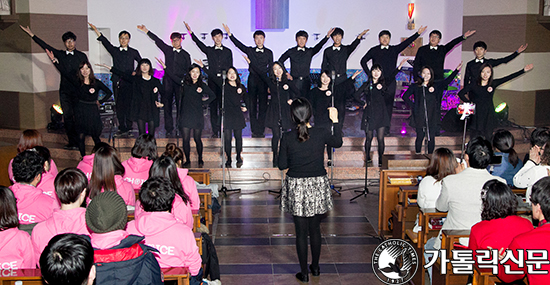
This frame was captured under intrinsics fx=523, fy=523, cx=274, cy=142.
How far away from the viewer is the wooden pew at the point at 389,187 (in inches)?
201

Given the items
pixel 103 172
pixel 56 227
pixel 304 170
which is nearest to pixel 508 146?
pixel 304 170

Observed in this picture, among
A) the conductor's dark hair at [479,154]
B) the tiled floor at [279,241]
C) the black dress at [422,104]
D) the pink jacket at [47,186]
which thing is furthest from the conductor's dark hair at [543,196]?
the black dress at [422,104]

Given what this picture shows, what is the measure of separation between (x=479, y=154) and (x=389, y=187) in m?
1.76

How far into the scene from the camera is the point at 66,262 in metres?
1.82

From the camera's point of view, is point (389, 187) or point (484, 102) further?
point (484, 102)

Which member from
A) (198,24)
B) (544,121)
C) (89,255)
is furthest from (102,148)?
(544,121)

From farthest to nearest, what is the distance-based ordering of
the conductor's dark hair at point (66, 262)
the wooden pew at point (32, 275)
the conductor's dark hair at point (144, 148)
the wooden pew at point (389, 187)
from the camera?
the wooden pew at point (389, 187) < the conductor's dark hair at point (144, 148) < the wooden pew at point (32, 275) < the conductor's dark hair at point (66, 262)

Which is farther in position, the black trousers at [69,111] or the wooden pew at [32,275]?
the black trousers at [69,111]

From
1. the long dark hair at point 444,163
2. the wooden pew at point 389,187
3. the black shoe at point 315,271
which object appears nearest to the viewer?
the long dark hair at point 444,163

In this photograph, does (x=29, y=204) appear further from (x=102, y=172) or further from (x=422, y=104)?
(x=422, y=104)

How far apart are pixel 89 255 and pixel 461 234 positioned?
2.23 metres

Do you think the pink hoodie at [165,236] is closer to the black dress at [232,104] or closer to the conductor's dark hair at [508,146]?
the conductor's dark hair at [508,146]

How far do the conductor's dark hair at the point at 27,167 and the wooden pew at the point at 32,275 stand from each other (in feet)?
3.30

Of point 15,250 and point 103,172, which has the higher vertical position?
point 103,172
